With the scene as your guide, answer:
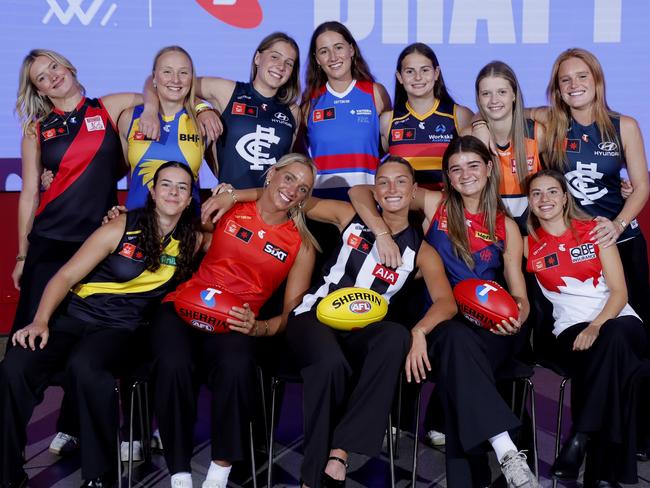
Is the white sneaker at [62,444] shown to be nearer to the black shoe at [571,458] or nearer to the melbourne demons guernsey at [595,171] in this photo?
the black shoe at [571,458]

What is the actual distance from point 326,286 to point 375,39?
1.81 m

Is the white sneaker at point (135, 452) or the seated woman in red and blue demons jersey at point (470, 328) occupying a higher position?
the seated woman in red and blue demons jersey at point (470, 328)

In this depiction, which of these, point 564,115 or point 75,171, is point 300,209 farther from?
point 564,115

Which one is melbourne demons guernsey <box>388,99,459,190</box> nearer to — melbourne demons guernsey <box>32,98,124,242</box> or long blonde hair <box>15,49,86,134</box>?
melbourne demons guernsey <box>32,98,124,242</box>

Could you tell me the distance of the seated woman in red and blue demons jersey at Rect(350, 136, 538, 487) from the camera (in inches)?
103

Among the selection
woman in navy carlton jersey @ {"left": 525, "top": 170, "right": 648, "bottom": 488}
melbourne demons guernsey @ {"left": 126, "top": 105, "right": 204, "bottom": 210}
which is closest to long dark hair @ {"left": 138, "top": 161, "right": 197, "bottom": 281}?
melbourne demons guernsey @ {"left": 126, "top": 105, "right": 204, "bottom": 210}

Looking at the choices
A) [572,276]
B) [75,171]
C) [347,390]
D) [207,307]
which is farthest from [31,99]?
[572,276]

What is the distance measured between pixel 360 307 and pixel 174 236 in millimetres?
775

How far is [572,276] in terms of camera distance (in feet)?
9.86

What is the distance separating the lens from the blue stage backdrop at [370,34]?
4.27m

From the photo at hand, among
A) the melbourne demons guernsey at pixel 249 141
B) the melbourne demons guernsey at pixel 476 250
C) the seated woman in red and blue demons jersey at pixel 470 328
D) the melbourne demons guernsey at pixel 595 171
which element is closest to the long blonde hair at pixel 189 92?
the melbourne demons guernsey at pixel 249 141

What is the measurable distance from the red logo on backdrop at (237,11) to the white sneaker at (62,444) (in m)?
2.30

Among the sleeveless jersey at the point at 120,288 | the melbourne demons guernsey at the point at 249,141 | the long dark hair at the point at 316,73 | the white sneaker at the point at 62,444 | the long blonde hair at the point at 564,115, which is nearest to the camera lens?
the sleeveless jersey at the point at 120,288

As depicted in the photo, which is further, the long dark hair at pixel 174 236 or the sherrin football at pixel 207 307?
the long dark hair at pixel 174 236
